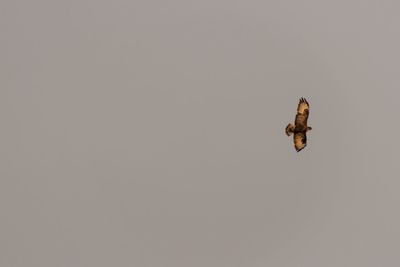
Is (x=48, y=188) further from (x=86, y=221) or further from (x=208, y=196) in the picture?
(x=208, y=196)

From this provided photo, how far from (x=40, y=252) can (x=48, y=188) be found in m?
1.53

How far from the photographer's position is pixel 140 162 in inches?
553

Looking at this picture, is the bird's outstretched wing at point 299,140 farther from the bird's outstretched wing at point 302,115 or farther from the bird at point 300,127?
the bird's outstretched wing at point 302,115

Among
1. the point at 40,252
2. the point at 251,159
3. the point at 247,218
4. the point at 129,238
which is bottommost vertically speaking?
the point at 40,252

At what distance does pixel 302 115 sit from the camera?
41.6 feet

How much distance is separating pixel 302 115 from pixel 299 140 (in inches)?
23.3

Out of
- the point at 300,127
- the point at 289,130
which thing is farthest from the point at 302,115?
the point at 289,130

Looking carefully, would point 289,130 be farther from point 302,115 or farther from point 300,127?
point 302,115

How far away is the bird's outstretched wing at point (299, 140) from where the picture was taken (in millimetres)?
12742

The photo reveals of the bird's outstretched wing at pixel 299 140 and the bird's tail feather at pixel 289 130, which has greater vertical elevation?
the bird's tail feather at pixel 289 130

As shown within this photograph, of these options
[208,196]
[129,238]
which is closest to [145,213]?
[129,238]

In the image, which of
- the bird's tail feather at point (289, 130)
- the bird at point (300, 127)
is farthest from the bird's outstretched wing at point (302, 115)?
the bird's tail feather at point (289, 130)

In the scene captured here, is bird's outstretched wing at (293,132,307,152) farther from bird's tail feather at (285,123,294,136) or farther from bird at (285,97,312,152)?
bird's tail feather at (285,123,294,136)

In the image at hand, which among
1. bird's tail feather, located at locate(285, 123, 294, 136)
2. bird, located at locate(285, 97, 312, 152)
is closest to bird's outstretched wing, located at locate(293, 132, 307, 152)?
bird, located at locate(285, 97, 312, 152)
